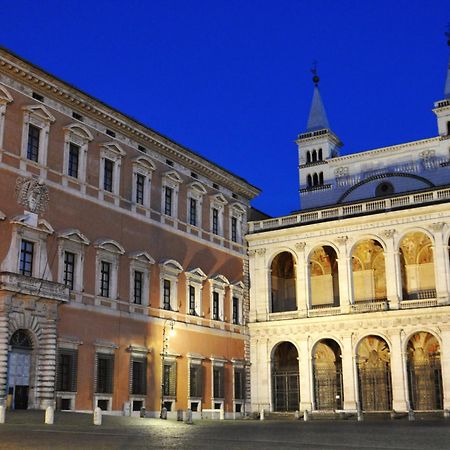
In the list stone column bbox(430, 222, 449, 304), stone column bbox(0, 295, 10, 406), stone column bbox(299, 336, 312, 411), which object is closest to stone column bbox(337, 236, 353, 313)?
stone column bbox(299, 336, 312, 411)

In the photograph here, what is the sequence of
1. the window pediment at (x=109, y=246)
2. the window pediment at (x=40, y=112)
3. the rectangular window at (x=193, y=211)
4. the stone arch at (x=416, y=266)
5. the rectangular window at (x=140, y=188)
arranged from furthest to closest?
the stone arch at (x=416, y=266), the rectangular window at (x=193, y=211), the rectangular window at (x=140, y=188), the window pediment at (x=109, y=246), the window pediment at (x=40, y=112)

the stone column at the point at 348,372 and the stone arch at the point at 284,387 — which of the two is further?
the stone arch at the point at 284,387

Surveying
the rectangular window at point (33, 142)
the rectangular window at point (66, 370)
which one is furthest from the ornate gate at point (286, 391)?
the rectangular window at point (33, 142)

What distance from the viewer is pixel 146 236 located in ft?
117

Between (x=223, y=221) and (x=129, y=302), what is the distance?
10550 mm

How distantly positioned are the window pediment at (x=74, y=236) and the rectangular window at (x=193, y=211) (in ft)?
29.7

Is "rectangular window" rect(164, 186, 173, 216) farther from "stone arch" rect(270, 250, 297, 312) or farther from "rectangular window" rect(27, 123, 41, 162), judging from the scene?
"stone arch" rect(270, 250, 297, 312)

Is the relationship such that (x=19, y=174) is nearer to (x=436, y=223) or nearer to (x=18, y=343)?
(x=18, y=343)

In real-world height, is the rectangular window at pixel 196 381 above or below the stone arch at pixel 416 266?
below

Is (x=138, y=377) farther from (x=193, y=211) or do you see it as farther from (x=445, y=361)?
(x=445, y=361)

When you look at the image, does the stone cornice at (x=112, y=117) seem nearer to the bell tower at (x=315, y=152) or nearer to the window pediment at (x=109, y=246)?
the window pediment at (x=109, y=246)

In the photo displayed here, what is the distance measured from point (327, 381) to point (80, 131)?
68.9 feet

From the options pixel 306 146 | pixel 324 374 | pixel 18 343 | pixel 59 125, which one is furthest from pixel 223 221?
pixel 306 146

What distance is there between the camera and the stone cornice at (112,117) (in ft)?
95.8
